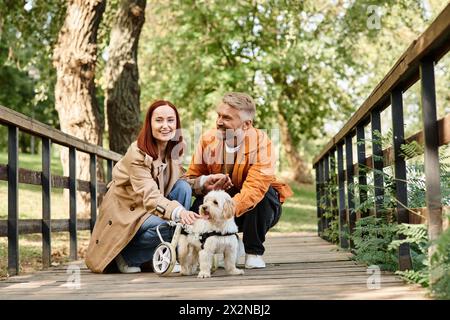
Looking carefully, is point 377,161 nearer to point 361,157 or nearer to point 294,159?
point 361,157

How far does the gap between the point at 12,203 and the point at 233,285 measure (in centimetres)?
182

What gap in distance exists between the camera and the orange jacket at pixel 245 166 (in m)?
5.10

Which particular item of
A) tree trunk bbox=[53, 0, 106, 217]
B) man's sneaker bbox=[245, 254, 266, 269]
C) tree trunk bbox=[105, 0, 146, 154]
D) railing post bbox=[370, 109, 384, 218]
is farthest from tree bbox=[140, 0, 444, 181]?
man's sneaker bbox=[245, 254, 266, 269]

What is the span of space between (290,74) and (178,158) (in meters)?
17.1

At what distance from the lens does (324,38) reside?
21.1m

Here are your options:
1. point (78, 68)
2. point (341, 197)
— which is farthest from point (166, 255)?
point (78, 68)

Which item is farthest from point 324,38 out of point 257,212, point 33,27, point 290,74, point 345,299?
point 345,299

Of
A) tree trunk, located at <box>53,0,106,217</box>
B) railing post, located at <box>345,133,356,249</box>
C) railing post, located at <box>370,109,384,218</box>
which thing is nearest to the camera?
railing post, located at <box>370,109,384,218</box>

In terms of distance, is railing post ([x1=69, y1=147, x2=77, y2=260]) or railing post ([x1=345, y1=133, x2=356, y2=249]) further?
railing post ([x1=69, y1=147, x2=77, y2=260])

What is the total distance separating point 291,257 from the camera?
21.3 feet

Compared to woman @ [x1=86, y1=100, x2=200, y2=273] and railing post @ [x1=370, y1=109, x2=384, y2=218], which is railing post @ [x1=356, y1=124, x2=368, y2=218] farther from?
woman @ [x1=86, y1=100, x2=200, y2=273]

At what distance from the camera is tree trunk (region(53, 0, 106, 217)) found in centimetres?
984

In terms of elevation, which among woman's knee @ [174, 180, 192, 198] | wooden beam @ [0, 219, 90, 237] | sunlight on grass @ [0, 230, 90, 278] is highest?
woman's knee @ [174, 180, 192, 198]

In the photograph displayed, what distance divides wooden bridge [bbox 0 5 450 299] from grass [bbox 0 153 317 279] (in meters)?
1.09
